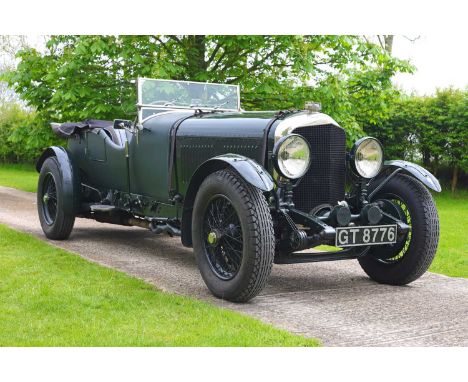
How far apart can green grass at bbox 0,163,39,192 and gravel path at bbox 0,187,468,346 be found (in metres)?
9.33

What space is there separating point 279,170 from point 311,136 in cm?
58

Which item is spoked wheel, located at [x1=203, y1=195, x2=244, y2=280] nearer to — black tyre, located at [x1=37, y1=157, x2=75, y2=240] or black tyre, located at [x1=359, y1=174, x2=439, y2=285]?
black tyre, located at [x1=359, y1=174, x2=439, y2=285]

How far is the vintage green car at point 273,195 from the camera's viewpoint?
201 inches

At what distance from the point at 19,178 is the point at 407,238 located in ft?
53.6

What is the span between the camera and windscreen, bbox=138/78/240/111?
7.37 meters

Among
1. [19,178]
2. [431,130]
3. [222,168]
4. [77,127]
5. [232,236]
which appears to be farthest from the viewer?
[19,178]

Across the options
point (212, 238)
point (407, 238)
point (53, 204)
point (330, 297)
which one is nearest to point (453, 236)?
point (407, 238)

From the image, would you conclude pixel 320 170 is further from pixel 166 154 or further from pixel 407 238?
pixel 166 154

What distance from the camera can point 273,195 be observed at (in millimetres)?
5410

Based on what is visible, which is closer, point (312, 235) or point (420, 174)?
point (312, 235)

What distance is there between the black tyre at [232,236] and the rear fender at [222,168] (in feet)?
0.32

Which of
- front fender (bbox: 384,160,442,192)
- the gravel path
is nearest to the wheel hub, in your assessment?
the gravel path

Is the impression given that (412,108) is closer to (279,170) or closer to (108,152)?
(108,152)

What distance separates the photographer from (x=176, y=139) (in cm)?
652
